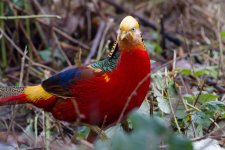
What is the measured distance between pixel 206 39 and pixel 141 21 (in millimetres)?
829

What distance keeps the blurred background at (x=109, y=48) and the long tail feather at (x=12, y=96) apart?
20 cm

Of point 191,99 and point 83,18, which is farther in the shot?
point 83,18

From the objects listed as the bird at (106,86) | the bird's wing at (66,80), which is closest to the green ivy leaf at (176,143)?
the bird at (106,86)

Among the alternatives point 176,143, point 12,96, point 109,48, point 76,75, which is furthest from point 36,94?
point 109,48

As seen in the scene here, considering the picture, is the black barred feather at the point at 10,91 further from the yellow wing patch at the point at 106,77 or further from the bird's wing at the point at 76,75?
the yellow wing patch at the point at 106,77

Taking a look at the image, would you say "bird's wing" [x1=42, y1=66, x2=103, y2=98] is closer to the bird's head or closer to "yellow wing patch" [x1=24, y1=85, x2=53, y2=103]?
"yellow wing patch" [x1=24, y1=85, x2=53, y2=103]

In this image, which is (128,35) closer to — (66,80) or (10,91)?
(66,80)

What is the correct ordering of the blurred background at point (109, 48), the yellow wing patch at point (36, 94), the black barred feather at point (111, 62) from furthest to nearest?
the blurred background at point (109, 48) < the yellow wing patch at point (36, 94) < the black barred feather at point (111, 62)

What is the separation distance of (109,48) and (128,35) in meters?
3.06

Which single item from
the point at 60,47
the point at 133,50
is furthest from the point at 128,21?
the point at 60,47

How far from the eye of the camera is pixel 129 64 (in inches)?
125

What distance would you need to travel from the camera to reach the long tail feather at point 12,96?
3.63 metres

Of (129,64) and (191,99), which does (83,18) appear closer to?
(191,99)

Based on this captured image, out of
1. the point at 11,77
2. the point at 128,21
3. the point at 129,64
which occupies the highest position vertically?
the point at 128,21
